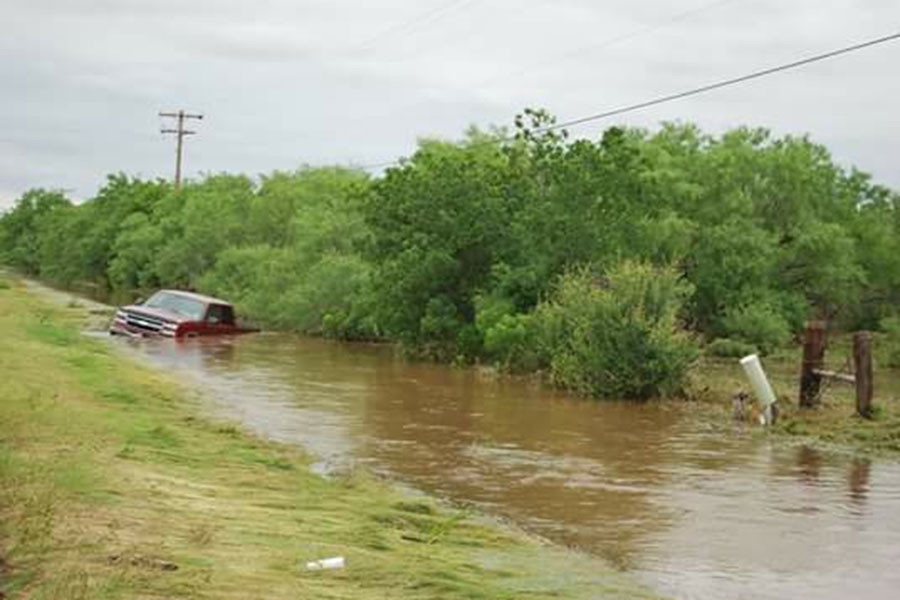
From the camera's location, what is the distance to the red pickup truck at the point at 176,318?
39.2 metres

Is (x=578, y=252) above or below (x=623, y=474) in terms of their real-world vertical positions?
above

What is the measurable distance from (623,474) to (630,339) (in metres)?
10.1

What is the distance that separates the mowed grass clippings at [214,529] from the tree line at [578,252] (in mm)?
12946

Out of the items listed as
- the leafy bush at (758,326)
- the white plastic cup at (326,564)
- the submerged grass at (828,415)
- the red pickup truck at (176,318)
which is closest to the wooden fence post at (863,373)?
the submerged grass at (828,415)

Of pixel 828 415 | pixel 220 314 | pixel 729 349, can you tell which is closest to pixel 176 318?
pixel 220 314

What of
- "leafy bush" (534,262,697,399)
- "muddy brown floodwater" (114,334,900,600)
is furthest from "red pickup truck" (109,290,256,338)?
"leafy bush" (534,262,697,399)

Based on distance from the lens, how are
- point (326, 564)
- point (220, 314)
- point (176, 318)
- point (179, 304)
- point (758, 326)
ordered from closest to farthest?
1. point (326, 564)
2. point (176, 318)
3. point (179, 304)
4. point (220, 314)
5. point (758, 326)

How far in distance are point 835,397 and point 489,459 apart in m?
10.5

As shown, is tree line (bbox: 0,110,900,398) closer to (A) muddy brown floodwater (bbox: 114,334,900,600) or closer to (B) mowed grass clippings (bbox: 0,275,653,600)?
(A) muddy brown floodwater (bbox: 114,334,900,600)

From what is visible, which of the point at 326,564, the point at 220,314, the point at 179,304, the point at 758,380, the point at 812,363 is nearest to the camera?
the point at 326,564

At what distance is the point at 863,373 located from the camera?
841 inches

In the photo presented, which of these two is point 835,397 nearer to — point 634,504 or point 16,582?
point 634,504

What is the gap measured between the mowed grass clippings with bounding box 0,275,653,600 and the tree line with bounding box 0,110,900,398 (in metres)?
12.9

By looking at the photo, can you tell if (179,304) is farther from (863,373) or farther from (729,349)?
(863,373)
